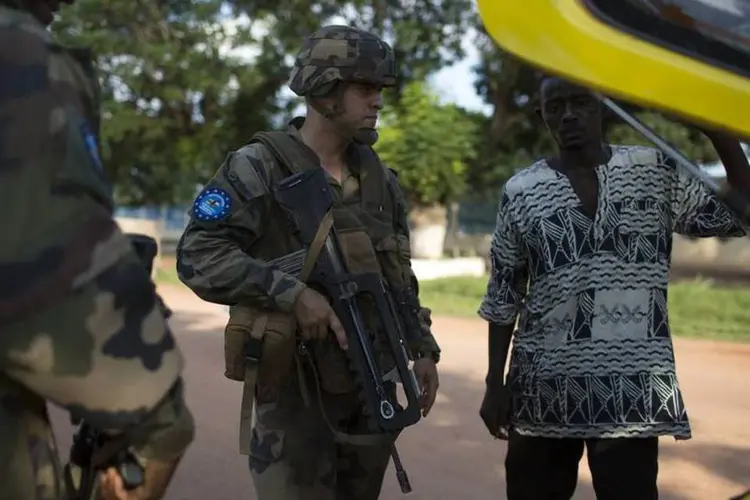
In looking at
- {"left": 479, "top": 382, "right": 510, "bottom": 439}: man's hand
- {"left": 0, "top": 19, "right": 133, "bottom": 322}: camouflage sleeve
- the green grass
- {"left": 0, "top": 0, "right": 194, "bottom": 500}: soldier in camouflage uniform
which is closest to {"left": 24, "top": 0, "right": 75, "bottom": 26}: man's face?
{"left": 0, "top": 0, "right": 194, "bottom": 500}: soldier in camouflage uniform

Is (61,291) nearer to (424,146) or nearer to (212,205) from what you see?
(212,205)

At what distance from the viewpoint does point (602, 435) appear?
2602mm

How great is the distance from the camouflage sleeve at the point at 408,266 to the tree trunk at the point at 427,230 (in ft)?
54.6

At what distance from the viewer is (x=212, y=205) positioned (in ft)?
8.23

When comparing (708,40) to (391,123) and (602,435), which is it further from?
(391,123)

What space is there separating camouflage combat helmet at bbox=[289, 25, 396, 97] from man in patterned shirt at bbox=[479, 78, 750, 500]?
1.54ft

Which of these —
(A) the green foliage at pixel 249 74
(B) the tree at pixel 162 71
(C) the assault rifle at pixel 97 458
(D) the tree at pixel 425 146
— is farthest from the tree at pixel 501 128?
(C) the assault rifle at pixel 97 458

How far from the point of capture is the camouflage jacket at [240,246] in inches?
96.3

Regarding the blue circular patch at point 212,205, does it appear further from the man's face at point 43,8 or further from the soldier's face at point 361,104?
the man's face at point 43,8

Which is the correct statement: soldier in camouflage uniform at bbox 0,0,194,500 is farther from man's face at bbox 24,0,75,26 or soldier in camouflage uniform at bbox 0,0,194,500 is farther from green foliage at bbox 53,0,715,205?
green foliage at bbox 53,0,715,205

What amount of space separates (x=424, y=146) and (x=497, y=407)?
15466mm

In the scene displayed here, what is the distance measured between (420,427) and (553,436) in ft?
11.8

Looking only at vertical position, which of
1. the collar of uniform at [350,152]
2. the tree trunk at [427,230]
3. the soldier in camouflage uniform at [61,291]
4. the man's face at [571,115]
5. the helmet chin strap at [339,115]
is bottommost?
the tree trunk at [427,230]

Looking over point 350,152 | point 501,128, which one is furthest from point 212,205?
point 501,128
